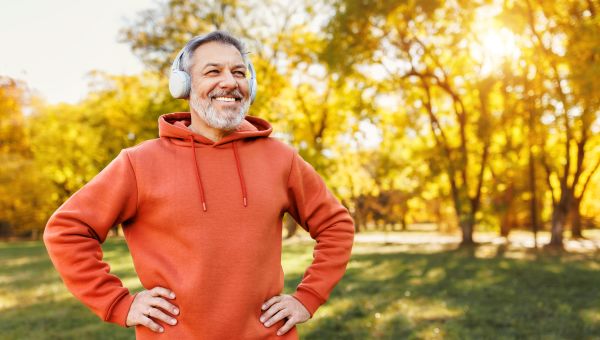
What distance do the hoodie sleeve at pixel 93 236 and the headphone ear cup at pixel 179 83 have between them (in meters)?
0.45

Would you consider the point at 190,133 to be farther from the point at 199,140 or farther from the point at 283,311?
the point at 283,311

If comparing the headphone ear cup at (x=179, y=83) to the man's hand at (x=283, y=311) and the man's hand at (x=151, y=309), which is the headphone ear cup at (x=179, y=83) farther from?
the man's hand at (x=283, y=311)

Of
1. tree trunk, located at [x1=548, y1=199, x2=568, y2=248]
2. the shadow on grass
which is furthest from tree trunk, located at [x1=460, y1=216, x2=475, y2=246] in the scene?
the shadow on grass

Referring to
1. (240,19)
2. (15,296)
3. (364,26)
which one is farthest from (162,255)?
(240,19)

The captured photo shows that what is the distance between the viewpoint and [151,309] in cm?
232

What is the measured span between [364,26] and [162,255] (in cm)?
2036

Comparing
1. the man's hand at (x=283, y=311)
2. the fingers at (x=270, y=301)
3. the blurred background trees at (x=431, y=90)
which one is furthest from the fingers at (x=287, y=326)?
the blurred background trees at (x=431, y=90)

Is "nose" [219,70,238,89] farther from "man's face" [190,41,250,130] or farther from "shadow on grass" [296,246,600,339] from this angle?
"shadow on grass" [296,246,600,339]

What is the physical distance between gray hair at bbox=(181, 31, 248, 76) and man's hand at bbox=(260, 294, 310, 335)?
43.7 inches

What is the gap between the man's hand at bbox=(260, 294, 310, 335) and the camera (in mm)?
2457

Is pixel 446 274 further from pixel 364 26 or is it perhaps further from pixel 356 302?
pixel 364 26

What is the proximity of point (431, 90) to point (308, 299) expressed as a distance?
24.4 m

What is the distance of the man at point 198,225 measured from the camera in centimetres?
233

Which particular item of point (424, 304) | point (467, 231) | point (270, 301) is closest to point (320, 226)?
point (270, 301)
